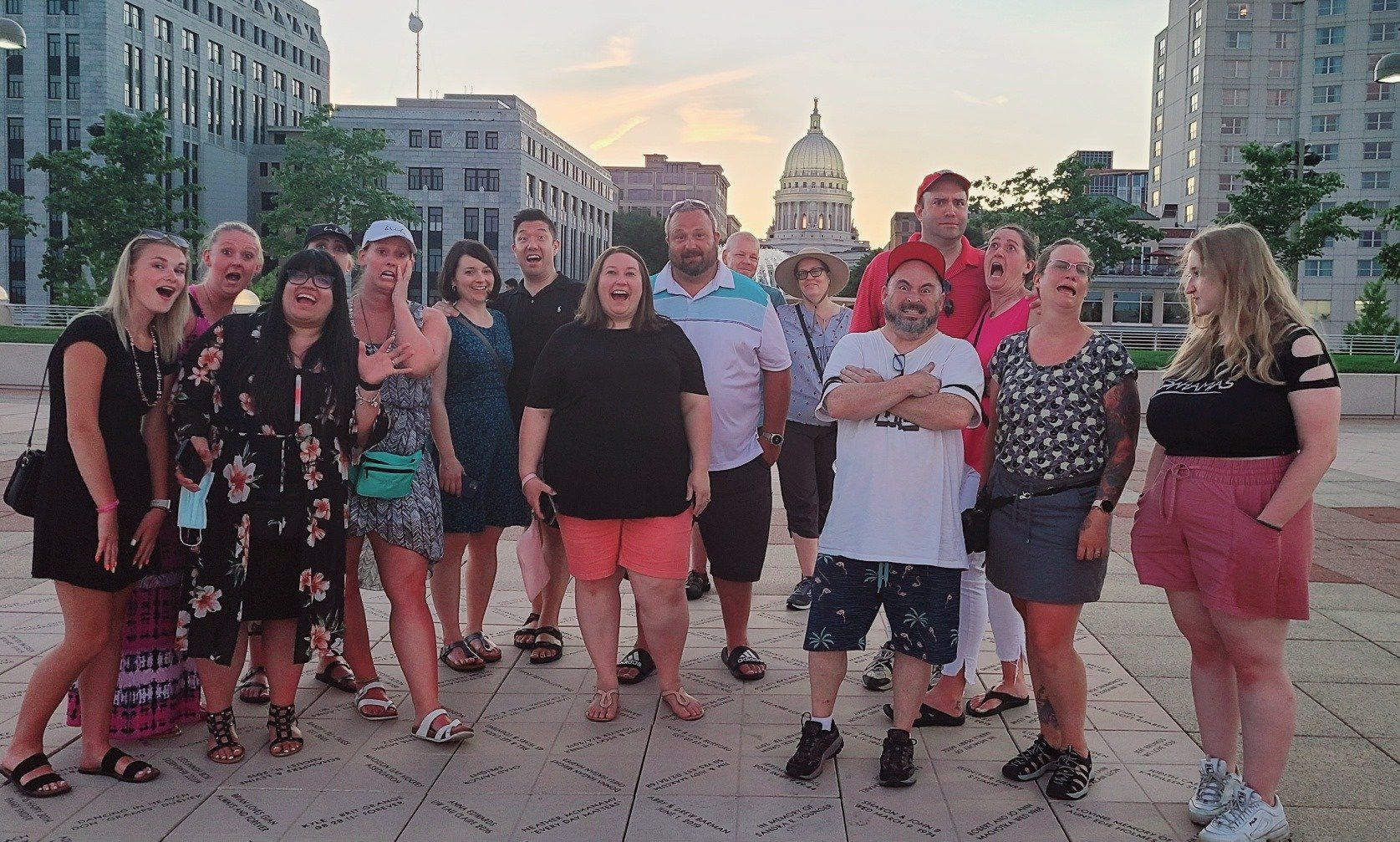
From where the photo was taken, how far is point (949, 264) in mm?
5414

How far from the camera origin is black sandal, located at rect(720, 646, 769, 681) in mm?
5660

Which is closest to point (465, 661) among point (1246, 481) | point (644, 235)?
point (1246, 481)

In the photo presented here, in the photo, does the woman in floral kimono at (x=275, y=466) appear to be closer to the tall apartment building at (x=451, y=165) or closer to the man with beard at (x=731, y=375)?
the man with beard at (x=731, y=375)

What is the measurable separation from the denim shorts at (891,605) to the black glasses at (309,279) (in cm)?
225

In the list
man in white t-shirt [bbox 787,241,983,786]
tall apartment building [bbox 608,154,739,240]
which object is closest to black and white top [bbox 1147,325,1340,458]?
man in white t-shirt [bbox 787,241,983,786]

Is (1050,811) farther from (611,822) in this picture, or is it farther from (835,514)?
(611,822)

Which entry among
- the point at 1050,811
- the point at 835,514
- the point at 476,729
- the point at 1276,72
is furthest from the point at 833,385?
the point at 1276,72

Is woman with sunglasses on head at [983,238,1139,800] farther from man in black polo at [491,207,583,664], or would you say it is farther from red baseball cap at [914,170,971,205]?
man in black polo at [491,207,583,664]

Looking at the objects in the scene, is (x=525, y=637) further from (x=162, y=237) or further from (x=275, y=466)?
(x=162, y=237)

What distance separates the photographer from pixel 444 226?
82.8 metres

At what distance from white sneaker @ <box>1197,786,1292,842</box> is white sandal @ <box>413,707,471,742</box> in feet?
9.43

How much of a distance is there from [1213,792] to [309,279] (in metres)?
3.90

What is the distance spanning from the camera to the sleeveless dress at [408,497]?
472 centimetres

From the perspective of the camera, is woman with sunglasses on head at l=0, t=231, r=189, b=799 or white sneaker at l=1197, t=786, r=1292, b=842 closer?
white sneaker at l=1197, t=786, r=1292, b=842
